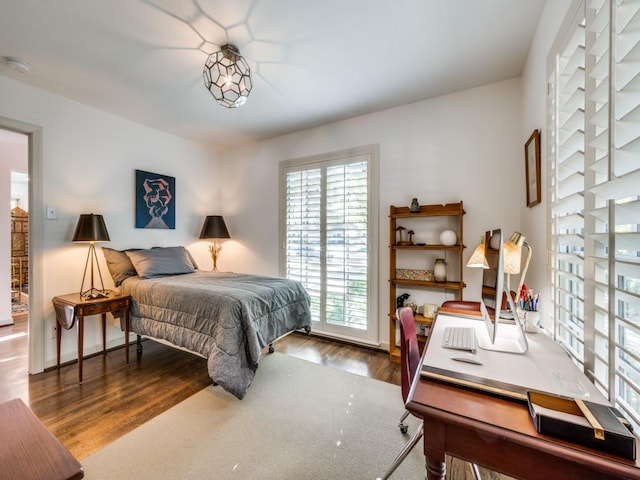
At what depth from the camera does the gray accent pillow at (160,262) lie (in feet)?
9.86

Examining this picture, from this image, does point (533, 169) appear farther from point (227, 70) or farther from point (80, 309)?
point (80, 309)

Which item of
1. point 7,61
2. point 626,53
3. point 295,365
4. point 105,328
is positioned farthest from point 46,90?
point 626,53

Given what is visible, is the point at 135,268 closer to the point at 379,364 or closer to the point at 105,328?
the point at 105,328

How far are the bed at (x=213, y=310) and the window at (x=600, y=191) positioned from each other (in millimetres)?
1931

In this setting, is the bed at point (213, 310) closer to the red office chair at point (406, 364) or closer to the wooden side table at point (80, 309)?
the wooden side table at point (80, 309)

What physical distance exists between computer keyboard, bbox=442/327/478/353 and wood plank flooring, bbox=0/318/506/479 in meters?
0.84

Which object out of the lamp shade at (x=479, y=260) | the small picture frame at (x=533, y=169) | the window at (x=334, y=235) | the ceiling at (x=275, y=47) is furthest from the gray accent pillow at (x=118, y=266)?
the small picture frame at (x=533, y=169)

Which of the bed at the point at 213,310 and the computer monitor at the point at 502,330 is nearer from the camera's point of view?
the computer monitor at the point at 502,330

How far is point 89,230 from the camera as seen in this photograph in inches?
106

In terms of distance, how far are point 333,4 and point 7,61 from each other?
8.59ft

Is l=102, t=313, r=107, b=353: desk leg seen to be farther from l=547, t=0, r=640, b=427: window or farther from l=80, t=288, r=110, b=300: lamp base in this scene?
l=547, t=0, r=640, b=427: window

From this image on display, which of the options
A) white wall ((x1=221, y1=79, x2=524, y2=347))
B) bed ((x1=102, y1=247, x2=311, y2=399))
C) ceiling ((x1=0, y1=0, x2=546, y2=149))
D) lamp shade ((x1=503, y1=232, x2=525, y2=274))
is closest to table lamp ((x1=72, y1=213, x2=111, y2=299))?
bed ((x1=102, y1=247, x2=311, y2=399))

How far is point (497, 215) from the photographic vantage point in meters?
2.52

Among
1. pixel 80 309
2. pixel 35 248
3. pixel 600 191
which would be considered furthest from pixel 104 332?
pixel 600 191
